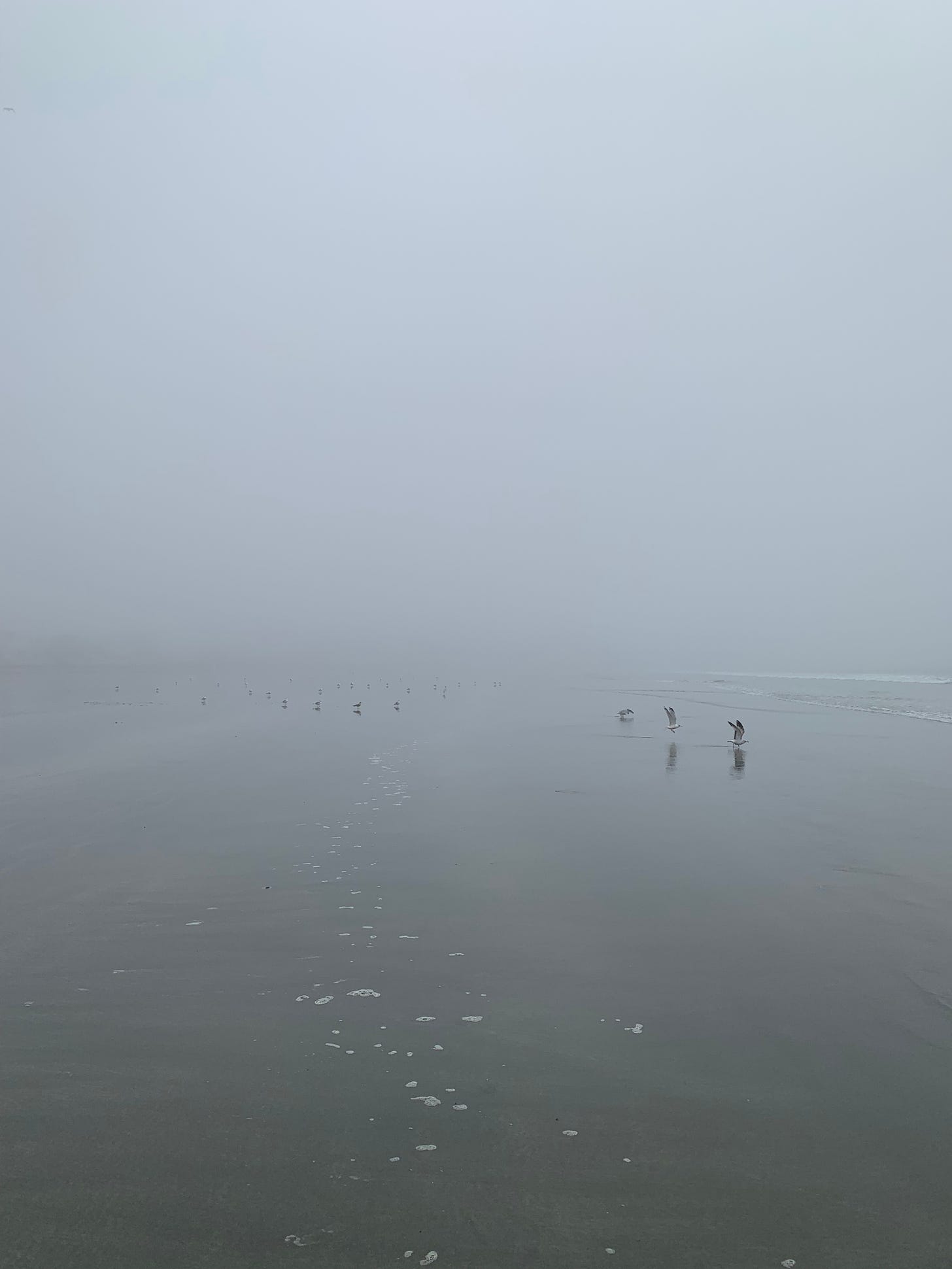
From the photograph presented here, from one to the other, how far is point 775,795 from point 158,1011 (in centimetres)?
1502

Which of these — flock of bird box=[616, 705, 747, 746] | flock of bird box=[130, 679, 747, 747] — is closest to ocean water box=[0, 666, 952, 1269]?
flock of bird box=[616, 705, 747, 746]

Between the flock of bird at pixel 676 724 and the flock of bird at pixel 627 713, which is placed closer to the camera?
the flock of bird at pixel 676 724

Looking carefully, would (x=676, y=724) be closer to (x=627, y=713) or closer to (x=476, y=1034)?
(x=627, y=713)

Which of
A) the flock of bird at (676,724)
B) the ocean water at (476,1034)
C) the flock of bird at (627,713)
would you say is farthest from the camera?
the flock of bird at (627,713)

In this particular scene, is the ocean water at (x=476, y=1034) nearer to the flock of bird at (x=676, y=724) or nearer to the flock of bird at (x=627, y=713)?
the flock of bird at (x=676, y=724)

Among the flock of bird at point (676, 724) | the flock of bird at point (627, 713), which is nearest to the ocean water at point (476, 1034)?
the flock of bird at point (676, 724)

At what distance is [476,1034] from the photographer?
663cm

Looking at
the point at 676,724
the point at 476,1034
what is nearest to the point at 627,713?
the point at 676,724

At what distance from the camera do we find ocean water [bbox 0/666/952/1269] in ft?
14.4

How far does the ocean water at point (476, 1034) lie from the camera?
4.38 m

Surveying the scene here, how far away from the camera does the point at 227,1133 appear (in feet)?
17.0

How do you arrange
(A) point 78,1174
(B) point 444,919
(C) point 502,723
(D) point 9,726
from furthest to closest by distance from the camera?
(C) point 502,723 → (D) point 9,726 → (B) point 444,919 → (A) point 78,1174

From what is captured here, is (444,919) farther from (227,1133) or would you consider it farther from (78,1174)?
(78,1174)

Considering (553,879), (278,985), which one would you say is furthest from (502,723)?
(278,985)
